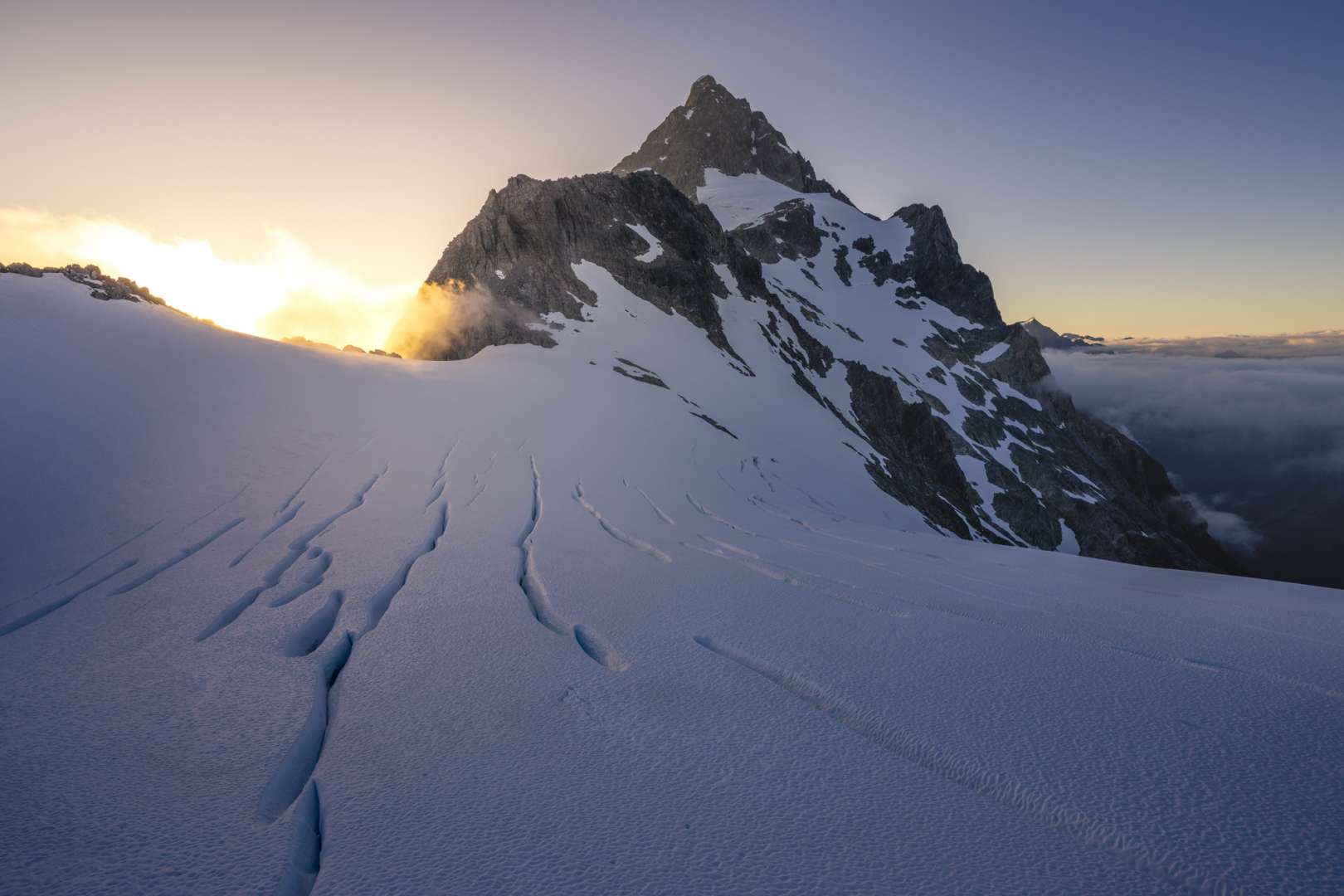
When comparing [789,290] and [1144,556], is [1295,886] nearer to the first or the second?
[789,290]

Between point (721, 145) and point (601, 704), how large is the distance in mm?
126567

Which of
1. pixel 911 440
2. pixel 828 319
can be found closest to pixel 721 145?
pixel 828 319

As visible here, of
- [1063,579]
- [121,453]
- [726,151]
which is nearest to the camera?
[1063,579]

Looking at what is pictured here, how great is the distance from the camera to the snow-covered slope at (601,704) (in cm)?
175

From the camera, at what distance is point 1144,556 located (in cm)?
6575

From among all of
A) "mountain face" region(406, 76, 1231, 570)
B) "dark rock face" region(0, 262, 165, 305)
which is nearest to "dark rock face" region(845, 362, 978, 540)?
"mountain face" region(406, 76, 1231, 570)

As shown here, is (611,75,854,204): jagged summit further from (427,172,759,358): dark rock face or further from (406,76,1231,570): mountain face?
(427,172,759,358): dark rock face

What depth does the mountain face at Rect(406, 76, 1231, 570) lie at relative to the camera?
1265 inches

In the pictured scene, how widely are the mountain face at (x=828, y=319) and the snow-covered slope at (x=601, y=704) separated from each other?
13.8 metres

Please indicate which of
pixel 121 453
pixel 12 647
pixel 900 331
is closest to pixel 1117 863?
pixel 12 647

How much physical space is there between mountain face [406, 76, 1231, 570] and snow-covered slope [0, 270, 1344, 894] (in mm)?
13801

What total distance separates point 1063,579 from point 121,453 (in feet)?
35.2

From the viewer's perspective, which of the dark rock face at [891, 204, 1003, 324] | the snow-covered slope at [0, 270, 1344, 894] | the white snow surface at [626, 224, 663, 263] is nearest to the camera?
the snow-covered slope at [0, 270, 1344, 894]

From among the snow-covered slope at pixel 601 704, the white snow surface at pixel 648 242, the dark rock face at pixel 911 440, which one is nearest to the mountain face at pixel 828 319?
the white snow surface at pixel 648 242
